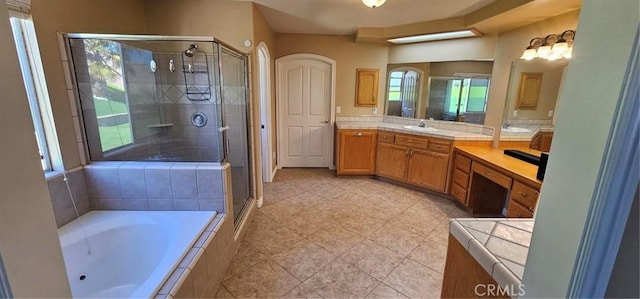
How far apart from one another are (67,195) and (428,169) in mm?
3725

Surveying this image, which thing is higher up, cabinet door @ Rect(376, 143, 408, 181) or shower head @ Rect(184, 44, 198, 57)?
shower head @ Rect(184, 44, 198, 57)

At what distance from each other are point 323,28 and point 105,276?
12.0ft

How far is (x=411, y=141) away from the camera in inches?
148

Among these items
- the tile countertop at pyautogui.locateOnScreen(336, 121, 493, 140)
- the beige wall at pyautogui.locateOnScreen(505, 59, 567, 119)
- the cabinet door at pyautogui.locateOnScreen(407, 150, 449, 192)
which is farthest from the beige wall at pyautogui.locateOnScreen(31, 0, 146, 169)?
the beige wall at pyautogui.locateOnScreen(505, 59, 567, 119)

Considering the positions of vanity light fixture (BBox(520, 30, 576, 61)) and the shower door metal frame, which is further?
vanity light fixture (BBox(520, 30, 576, 61))

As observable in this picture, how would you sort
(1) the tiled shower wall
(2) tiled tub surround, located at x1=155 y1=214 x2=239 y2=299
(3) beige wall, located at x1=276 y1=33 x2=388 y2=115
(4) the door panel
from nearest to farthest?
(2) tiled tub surround, located at x1=155 y1=214 x2=239 y2=299
(1) the tiled shower wall
(3) beige wall, located at x1=276 y1=33 x2=388 y2=115
(4) the door panel

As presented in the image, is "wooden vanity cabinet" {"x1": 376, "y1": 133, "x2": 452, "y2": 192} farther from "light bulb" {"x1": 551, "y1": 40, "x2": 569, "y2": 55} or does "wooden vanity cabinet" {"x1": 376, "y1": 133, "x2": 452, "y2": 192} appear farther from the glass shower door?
the glass shower door

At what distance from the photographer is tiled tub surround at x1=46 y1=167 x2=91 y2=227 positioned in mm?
1821

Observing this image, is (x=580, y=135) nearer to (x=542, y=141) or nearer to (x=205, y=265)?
(x=205, y=265)

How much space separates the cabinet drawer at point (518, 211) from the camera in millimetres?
2305

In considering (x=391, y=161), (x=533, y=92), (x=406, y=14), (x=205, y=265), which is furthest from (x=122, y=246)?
(x=533, y=92)

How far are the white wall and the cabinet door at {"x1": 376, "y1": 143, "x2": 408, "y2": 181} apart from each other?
3.33 metres

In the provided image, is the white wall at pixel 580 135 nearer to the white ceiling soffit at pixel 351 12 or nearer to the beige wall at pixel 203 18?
the white ceiling soffit at pixel 351 12

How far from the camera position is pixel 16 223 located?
1.72 ft
